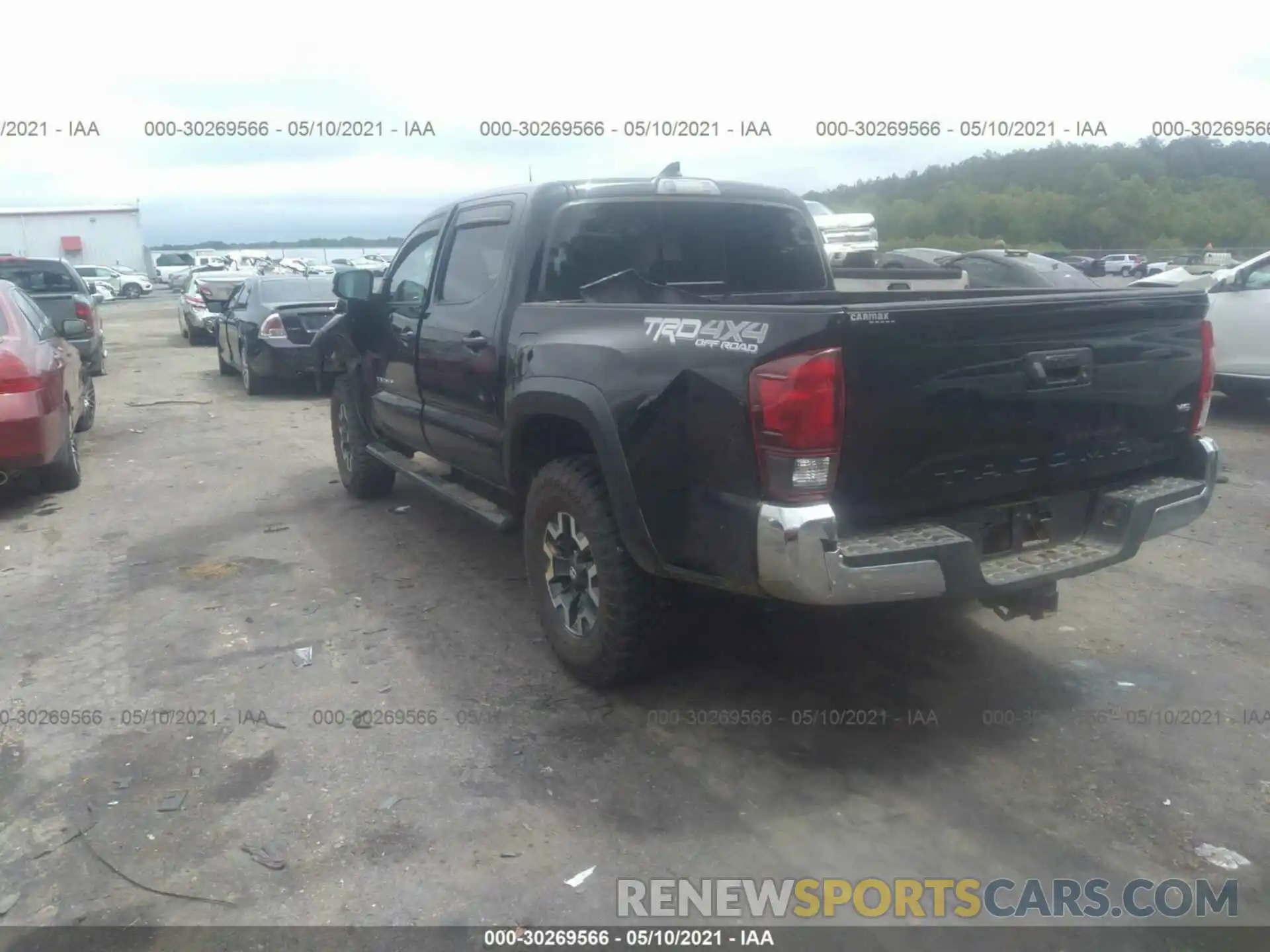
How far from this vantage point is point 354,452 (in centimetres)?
726

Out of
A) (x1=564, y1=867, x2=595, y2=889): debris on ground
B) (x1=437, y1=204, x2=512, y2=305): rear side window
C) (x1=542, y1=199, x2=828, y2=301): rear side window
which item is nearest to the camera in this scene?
(x1=564, y1=867, x2=595, y2=889): debris on ground

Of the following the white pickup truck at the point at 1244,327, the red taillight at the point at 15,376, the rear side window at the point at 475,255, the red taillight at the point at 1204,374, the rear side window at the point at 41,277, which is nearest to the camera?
the red taillight at the point at 1204,374

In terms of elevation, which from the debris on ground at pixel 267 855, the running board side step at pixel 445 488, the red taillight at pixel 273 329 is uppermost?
the red taillight at pixel 273 329

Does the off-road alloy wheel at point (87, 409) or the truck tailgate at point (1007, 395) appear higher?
the truck tailgate at point (1007, 395)

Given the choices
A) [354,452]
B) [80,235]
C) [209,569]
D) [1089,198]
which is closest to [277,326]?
[354,452]

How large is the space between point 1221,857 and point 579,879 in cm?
192

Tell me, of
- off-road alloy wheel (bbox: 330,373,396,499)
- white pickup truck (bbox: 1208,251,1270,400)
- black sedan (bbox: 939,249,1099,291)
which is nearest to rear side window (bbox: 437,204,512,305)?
off-road alloy wheel (bbox: 330,373,396,499)

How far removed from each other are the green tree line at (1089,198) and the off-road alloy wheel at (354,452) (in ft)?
67.6

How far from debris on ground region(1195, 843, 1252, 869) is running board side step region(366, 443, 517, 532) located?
120 inches

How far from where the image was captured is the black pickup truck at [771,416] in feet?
10.5

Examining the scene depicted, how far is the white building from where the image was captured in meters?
47.7

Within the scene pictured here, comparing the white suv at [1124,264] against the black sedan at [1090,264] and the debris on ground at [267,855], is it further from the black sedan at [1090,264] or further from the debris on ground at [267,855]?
the debris on ground at [267,855]

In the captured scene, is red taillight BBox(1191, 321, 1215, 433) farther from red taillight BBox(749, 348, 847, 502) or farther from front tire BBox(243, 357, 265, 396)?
front tire BBox(243, 357, 265, 396)

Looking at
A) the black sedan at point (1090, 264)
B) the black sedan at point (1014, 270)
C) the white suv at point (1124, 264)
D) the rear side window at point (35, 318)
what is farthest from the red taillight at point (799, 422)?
the white suv at point (1124, 264)
